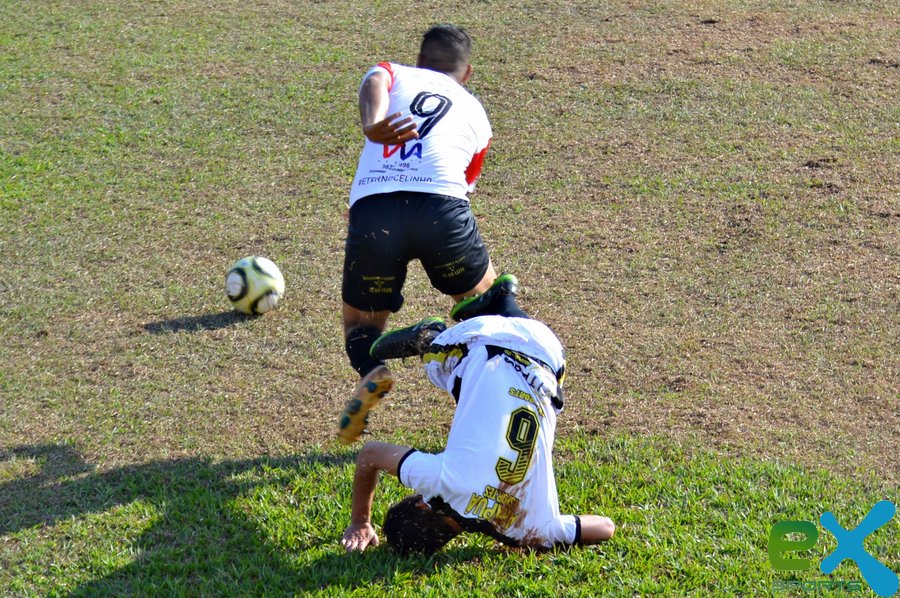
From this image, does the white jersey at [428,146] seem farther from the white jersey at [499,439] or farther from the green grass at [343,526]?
the green grass at [343,526]

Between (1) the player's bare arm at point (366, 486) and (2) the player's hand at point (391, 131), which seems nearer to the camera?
(1) the player's bare arm at point (366, 486)

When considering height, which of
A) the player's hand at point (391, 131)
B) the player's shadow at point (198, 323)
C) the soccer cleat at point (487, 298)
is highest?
the player's hand at point (391, 131)

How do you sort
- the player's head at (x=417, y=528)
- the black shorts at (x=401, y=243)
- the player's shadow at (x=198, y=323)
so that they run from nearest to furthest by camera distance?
the player's head at (x=417, y=528) → the black shorts at (x=401, y=243) → the player's shadow at (x=198, y=323)

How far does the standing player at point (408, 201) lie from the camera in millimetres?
4672

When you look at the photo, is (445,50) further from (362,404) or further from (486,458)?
(486,458)

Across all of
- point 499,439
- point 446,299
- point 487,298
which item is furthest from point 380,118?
point 446,299

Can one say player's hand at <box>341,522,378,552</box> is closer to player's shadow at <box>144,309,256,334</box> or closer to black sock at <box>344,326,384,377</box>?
black sock at <box>344,326,384,377</box>

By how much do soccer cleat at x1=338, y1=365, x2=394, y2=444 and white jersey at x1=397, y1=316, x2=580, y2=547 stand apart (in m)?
0.29

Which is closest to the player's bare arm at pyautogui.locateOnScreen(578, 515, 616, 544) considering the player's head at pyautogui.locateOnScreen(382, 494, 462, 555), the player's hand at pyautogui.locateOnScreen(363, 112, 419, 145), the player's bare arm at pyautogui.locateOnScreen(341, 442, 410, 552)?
the player's head at pyautogui.locateOnScreen(382, 494, 462, 555)

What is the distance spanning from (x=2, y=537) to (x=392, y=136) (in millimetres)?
2573

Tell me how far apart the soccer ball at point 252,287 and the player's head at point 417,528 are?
261 centimetres

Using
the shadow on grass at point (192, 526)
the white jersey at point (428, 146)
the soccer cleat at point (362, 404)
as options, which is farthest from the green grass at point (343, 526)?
the white jersey at point (428, 146)

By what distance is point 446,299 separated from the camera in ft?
22.4

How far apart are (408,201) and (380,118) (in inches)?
16.2
